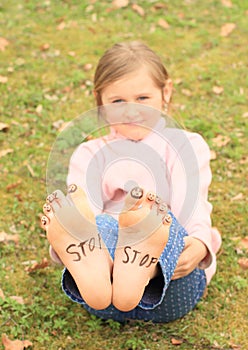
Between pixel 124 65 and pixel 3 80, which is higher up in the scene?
pixel 124 65

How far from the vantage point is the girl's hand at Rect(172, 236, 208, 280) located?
2.56 m

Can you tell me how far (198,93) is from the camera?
486 centimetres

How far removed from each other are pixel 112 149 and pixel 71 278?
0.69m

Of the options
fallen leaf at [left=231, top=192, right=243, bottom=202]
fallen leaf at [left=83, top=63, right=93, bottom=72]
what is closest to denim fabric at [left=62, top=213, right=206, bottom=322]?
fallen leaf at [left=231, top=192, right=243, bottom=202]

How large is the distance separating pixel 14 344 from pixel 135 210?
2.85 ft

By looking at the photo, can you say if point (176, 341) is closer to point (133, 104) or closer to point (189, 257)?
point (189, 257)

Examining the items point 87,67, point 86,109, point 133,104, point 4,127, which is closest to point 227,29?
point 87,67

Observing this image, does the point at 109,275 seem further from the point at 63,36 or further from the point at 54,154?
the point at 63,36

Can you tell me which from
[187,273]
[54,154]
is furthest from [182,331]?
[54,154]

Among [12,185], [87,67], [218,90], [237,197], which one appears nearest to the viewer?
[237,197]

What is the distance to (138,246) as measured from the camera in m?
2.28

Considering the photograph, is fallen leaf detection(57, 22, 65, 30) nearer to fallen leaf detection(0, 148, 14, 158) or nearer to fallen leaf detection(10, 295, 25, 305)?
fallen leaf detection(0, 148, 14, 158)

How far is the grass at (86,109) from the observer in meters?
2.82

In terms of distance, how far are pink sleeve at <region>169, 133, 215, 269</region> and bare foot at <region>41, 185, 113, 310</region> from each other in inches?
20.0
